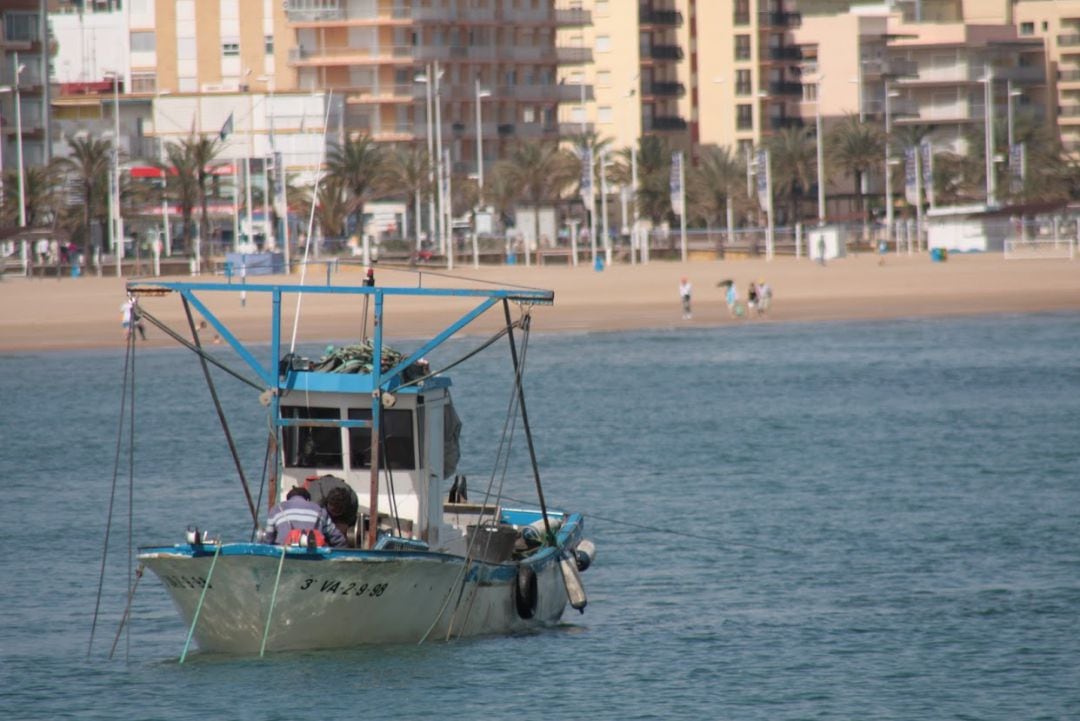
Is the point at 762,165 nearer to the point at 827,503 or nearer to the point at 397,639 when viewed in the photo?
the point at 827,503

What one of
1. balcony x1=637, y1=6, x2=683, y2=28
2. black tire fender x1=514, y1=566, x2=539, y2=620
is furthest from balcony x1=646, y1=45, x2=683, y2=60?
black tire fender x1=514, y1=566, x2=539, y2=620

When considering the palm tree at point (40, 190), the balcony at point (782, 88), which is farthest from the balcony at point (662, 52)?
the palm tree at point (40, 190)

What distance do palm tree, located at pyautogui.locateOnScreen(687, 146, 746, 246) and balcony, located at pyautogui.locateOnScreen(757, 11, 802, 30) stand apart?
25268mm

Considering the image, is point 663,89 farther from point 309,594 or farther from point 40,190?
point 309,594

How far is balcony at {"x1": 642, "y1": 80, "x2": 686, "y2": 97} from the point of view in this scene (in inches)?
5664

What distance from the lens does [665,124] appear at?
144 m

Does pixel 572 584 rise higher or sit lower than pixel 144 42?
lower

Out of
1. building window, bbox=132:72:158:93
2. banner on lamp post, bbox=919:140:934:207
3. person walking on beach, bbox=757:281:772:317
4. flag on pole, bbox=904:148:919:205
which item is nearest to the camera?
person walking on beach, bbox=757:281:772:317

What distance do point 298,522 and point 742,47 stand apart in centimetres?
12610

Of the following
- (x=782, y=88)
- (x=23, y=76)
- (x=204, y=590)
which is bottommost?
(x=204, y=590)

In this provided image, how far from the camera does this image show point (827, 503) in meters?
34.9

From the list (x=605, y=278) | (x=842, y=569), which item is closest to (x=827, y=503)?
(x=842, y=569)

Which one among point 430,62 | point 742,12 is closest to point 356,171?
point 430,62

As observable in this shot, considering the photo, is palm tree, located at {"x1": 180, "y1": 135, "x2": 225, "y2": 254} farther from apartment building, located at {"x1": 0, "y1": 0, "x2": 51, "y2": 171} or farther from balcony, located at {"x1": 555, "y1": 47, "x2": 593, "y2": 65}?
Result: balcony, located at {"x1": 555, "y1": 47, "x2": 593, "y2": 65}
